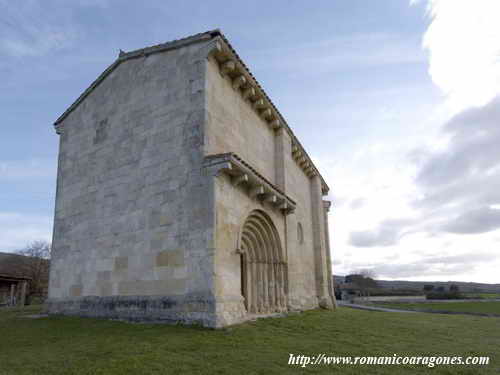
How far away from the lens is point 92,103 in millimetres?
13867

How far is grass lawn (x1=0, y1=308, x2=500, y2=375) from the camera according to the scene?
573 centimetres

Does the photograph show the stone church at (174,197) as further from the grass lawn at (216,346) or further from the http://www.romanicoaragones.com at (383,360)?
the http://www.romanicoaragones.com at (383,360)

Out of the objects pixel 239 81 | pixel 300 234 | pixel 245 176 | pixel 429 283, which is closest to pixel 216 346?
pixel 245 176

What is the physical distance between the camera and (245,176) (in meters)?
10.1

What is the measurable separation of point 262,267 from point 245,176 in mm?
3861

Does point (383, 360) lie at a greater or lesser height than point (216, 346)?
lesser

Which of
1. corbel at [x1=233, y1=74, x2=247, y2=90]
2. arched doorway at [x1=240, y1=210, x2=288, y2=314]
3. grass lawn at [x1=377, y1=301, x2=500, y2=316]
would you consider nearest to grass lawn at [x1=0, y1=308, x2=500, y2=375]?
arched doorway at [x1=240, y1=210, x2=288, y2=314]

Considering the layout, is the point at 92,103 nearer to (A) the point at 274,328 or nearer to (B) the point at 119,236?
(B) the point at 119,236

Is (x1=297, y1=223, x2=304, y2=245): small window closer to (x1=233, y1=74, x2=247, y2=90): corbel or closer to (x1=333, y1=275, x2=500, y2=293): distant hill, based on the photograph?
(x1=233, y1=74, x2=247, y2=90): corbel

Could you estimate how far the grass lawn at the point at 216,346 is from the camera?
5727 mm

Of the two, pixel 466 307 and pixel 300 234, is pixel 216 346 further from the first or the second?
pixel 466 307

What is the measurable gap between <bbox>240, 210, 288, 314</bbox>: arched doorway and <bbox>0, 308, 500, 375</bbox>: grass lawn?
187 cm

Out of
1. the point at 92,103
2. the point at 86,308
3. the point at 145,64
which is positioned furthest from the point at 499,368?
the point at 92,103

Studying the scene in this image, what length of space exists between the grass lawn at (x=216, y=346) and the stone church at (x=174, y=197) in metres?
0.96
